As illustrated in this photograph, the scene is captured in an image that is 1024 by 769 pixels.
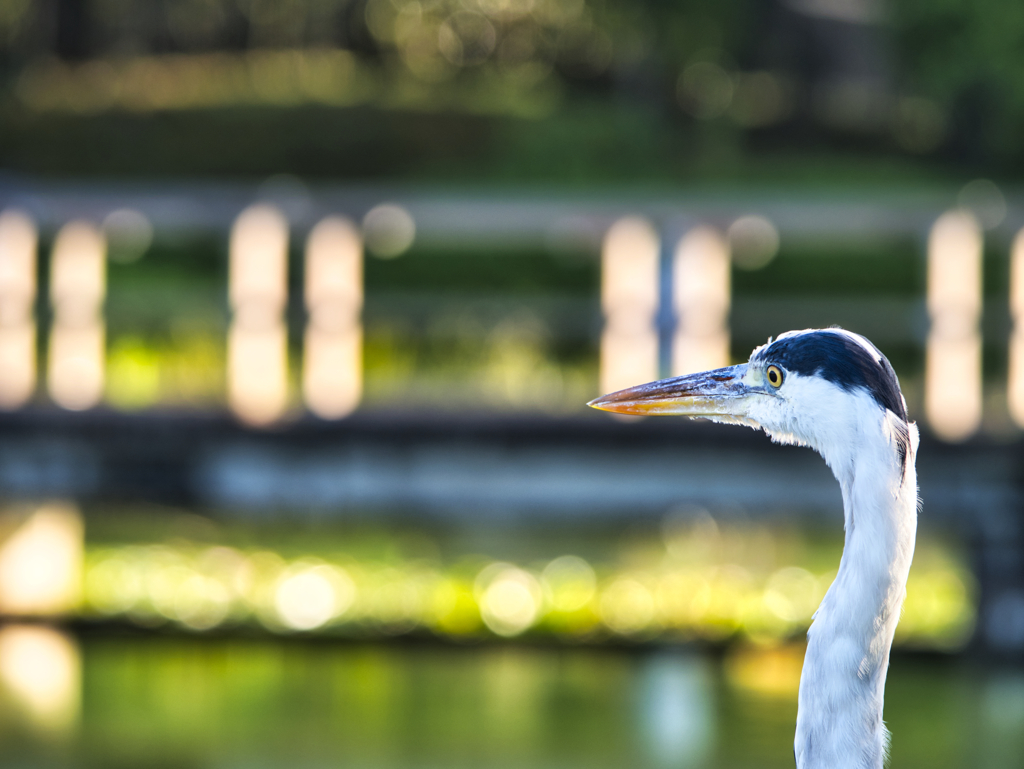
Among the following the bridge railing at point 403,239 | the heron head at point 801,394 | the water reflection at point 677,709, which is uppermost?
the bridge railing at point 403,239

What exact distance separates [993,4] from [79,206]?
11.3 meters

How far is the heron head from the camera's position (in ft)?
7.13

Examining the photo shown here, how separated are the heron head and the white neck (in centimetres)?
4

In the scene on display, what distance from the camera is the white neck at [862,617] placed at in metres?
2.16

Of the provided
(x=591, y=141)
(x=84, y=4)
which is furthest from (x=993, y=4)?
(x=84, y=4)

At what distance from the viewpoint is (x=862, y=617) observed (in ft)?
7.12

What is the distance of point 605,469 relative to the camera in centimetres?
586

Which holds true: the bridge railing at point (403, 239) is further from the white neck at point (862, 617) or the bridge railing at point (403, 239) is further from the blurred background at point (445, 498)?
the white neck at point (862, 617)

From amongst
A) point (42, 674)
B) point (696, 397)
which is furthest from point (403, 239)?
point (696, 397)

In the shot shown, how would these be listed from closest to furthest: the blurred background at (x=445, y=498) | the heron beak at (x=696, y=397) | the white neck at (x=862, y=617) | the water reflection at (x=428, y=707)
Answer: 1. the white neck at (x=862, y=617)
2. the heron beak at (x=696, y=397)
3. the water reflection at (x=428, y=707)
4. the blurred background at (x=445, y=498)

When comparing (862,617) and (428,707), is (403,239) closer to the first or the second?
(428,707)

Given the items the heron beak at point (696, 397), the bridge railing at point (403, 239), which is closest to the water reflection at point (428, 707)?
the bridge railing at point (403, 239)

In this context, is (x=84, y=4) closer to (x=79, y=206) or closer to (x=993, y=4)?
(x=993, y=4)

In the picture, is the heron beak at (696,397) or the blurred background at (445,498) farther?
the blurred background at (445,498)
